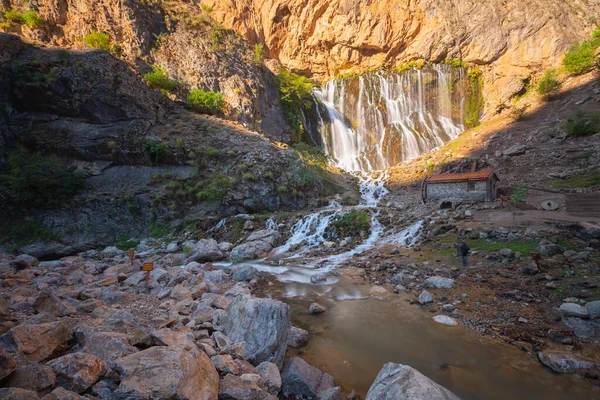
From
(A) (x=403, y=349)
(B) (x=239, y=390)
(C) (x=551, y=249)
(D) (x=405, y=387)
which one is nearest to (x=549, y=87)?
(C) (x=551, y=249)

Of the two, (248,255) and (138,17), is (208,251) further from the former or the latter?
(138,17)

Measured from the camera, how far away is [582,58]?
95.2 ft

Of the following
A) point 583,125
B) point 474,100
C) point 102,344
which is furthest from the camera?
point 474,100

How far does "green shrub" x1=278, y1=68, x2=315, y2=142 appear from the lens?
117ft

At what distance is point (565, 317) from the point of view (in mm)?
5465

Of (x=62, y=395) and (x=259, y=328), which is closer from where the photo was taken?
(x=62, y=395)

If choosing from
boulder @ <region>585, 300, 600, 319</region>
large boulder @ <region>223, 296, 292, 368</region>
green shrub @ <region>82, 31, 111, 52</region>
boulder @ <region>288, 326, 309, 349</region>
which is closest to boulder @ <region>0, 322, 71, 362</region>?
large boulder @ <region>223, 296, 292, 368</region>

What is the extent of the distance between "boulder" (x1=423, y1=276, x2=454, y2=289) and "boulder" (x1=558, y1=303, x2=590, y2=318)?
7.39ft

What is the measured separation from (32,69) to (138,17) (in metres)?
13.5

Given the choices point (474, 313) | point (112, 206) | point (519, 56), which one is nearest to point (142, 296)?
point (474, 313)

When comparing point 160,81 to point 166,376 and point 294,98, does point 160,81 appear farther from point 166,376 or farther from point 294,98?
point 166,376

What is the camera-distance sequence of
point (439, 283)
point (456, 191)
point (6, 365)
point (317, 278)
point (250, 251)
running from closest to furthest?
point (6, 365)
point (439, 283)
point (317, 278)
point (250, 251)
point (456, 191)

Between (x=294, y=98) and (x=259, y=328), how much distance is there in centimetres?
3686

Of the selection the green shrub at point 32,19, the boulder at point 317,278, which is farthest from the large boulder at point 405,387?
the green shrub at point 32,19
